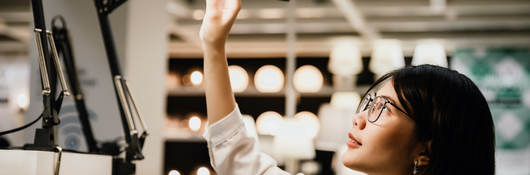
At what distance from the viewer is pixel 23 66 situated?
31.3 feet

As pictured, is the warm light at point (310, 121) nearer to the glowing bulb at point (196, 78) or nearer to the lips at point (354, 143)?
the glowing bulb at point (196, 78)

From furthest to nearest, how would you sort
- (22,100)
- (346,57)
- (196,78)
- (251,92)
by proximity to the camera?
(196,78)
(251,92)
(22,100)
(346,57)

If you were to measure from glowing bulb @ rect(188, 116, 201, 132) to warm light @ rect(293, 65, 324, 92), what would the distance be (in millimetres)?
1627

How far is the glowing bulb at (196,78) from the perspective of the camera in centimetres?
1007

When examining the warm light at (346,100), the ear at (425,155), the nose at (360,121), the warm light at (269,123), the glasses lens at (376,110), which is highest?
the glasses lens at (376,110)

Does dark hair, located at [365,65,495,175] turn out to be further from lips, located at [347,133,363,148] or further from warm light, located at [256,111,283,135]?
warm light, located at [256,111,283,135]

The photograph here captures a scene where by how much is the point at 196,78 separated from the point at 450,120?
8.77m

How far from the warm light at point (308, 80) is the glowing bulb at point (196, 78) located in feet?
5.25

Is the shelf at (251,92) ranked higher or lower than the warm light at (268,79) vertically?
lower

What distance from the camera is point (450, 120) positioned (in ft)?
4.75

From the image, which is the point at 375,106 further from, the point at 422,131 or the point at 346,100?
the point at 346,100

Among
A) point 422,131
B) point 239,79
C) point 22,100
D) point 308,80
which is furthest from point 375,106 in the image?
point 239,79

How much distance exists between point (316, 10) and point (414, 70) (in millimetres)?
5929

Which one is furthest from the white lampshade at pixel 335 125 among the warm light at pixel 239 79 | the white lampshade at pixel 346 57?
the warm light at pixel 239 79
